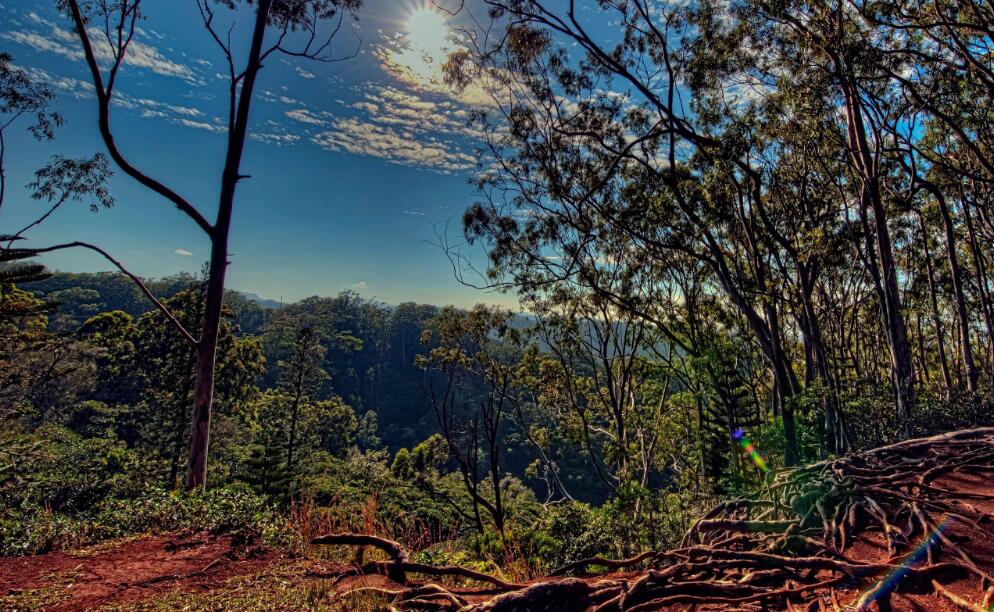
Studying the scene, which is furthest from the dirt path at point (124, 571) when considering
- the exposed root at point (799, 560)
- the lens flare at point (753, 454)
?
the lens flare at point (753, 454)

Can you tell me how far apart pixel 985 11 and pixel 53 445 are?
30.2m

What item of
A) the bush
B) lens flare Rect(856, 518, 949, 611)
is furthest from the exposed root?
the bush

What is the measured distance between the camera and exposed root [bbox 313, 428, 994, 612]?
1686 mm

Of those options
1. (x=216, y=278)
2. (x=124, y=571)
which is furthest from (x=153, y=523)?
(x=216, y=278)

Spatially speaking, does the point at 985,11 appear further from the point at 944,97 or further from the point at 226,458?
the point at 226,458

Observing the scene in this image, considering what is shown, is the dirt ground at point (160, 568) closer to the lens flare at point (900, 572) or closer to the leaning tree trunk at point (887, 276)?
the lens flare at point (900, 572)

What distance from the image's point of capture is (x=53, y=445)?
1830cm

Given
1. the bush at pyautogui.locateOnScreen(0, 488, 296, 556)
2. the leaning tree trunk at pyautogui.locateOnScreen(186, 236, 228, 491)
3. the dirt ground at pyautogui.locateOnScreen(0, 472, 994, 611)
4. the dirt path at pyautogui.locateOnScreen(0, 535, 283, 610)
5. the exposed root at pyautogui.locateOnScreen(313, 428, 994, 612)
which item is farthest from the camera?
the leaning tree trunk at pyautogui.locateOnScreen(186, 236, 228, 491)

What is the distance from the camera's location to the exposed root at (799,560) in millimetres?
1686

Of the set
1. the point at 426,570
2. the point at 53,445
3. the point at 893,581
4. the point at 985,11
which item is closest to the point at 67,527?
the point at 426,570

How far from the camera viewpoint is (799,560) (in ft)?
5.77

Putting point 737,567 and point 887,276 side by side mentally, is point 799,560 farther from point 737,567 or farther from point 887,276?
point 887,276

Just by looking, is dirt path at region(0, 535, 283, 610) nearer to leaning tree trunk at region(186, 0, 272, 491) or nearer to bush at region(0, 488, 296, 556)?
bush at region(0, 488, 296, 556)

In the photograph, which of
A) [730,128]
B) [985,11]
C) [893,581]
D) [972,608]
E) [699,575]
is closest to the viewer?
[972,608]
